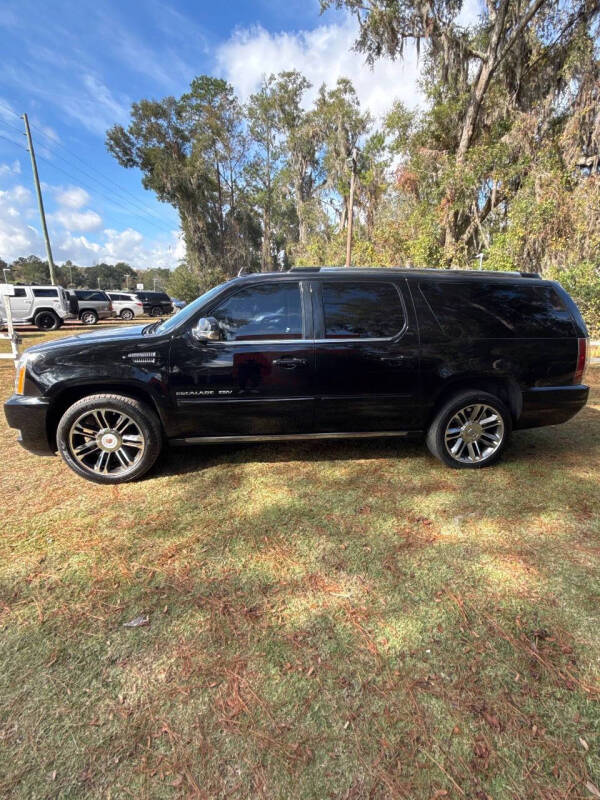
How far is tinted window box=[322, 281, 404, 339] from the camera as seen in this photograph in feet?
10.6

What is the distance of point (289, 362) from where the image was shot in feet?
10.4

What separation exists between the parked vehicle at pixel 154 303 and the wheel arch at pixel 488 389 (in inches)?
979

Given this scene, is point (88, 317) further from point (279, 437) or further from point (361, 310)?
point (361, 310)

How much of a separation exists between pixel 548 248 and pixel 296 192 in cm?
2701

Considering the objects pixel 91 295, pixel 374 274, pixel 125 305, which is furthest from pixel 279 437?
pixel 125 305

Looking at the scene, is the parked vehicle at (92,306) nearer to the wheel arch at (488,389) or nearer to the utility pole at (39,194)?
the utility pole at (39,194)

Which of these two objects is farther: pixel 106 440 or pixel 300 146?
pixel 300 146

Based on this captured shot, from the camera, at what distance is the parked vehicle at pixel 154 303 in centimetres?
2519

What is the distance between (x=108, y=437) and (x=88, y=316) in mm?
19648

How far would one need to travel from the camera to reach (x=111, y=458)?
3.27 metres

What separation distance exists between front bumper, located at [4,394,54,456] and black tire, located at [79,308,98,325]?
1918 cm

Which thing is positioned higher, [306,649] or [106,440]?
[106,440]

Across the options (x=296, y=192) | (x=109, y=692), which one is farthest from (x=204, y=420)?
(x=296, y=192)

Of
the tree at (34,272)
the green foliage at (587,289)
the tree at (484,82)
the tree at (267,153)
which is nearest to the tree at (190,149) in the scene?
the tree at (267,153)
